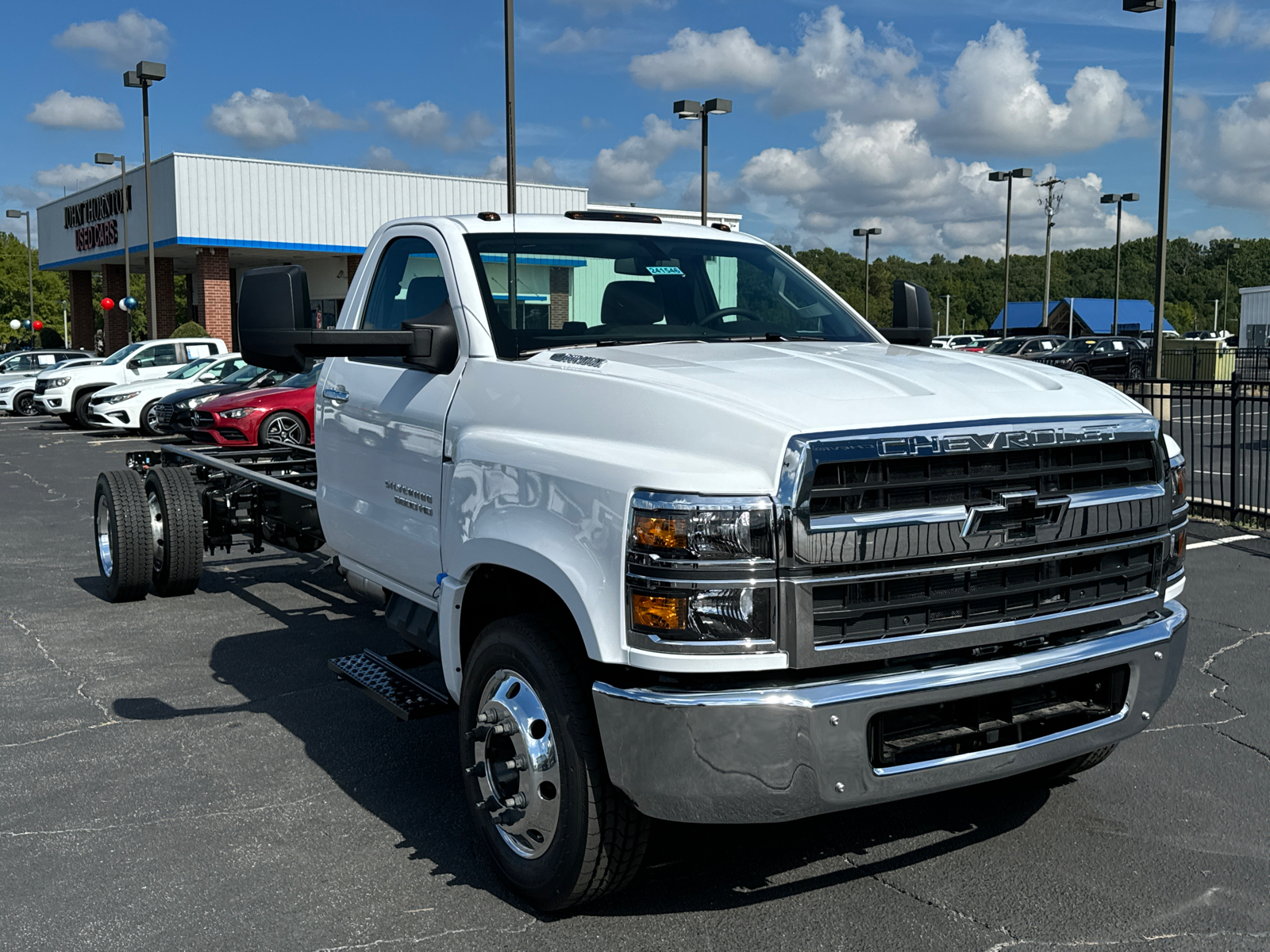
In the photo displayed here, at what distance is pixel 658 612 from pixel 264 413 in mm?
15224

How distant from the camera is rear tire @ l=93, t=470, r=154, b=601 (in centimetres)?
772

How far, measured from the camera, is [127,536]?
771 centimetres

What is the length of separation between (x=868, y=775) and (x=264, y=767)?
109 inches

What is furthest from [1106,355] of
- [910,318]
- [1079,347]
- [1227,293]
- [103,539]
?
[1227,293]

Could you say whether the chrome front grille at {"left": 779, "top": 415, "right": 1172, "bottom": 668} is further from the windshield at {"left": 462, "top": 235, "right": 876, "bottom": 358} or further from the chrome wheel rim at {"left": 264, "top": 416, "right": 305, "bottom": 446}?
the chrome wheel rim at {"left": 264, "top": 416, "right": 305, "bottom": 446}

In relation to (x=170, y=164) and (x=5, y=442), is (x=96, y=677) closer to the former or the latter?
(x=5, y=442)

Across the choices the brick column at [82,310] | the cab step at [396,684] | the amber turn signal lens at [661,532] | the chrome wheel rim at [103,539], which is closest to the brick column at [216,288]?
the brick column at [82,310]

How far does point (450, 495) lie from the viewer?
4.01 metres

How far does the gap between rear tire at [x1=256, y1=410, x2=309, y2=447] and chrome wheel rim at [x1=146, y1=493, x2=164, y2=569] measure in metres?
8.78

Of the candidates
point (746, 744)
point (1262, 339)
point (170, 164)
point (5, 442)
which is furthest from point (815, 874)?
point (1262, 339)

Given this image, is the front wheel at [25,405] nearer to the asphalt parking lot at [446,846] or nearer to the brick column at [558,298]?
the asphalt parking lot at [446,846]

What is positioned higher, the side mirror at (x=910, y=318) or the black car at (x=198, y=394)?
the side mirror at (x=910, y=318)

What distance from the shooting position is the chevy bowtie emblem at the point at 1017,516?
3139 mm

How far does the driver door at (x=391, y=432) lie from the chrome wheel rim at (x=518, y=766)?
2.42 ft
